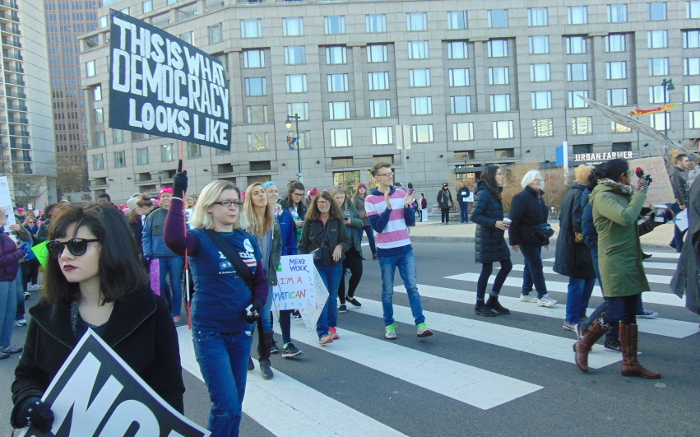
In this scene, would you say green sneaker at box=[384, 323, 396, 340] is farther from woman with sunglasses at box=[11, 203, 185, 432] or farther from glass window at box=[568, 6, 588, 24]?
glass window at box=[568, 6, 588, 24]

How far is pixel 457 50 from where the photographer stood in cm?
5288

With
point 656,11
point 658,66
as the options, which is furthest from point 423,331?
point 656,11

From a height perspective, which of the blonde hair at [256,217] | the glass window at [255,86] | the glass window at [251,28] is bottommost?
the blonde hair at [256,217]

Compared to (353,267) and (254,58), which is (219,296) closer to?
(353,267)

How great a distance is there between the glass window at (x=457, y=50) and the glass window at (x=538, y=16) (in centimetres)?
697

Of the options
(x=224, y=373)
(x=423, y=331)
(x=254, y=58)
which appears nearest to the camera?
(x=224, y=373)

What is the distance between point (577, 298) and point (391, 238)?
2233 mm

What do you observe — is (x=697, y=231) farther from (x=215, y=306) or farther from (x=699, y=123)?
(x=699, y=123)

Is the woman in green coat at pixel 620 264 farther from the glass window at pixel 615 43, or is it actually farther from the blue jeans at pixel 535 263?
the glass window at pixel 615 43

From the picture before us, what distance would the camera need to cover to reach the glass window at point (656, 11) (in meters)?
52.4

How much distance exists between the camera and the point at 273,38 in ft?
166

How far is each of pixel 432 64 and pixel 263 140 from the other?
1906cm

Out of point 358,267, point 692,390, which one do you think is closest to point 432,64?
point 358,267

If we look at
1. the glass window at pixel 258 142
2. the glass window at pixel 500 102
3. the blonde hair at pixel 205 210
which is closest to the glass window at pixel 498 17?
the glass window at pixel 500 102
